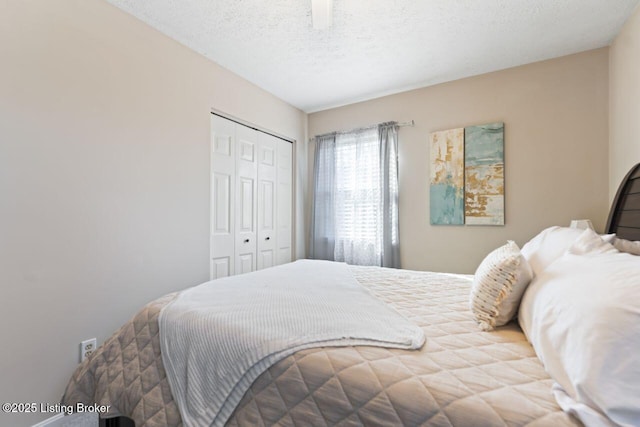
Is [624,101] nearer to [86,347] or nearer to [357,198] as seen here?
[357,198]

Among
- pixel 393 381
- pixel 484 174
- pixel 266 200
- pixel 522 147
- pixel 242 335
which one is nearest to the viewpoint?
pixel 393 381

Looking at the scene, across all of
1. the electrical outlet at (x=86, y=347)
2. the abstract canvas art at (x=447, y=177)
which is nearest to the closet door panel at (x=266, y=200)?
the electrical outlet at (x=86, y=347)

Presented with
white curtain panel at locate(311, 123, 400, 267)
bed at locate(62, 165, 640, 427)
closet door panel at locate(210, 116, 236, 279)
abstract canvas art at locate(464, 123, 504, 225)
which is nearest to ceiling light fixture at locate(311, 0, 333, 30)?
closet door panel at locate(210, 116, 236, 279)

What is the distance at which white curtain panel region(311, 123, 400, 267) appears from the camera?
3.29 metres

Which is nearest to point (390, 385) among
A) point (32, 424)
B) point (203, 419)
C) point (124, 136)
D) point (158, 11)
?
point (203, 419)

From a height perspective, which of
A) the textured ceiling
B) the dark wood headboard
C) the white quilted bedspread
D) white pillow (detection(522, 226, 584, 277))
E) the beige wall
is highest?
the textured ceiling

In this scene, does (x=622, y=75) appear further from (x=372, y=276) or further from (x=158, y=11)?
(x=158, y=11)

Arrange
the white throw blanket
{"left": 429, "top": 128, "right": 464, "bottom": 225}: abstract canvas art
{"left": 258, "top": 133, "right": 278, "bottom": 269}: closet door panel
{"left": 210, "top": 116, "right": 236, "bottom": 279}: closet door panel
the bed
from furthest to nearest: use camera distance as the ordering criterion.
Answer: {"left": 258, "top": 133, "right": 278, "bottom": 269}: closet door panel, {"left": 429, "top": 128, "right": 464, "bottom": 225}: abstract canvas art, {"left": 210, "top": 116, "right": 236, "bottom": 279}: closet door panel, the white throw blanket, the bed

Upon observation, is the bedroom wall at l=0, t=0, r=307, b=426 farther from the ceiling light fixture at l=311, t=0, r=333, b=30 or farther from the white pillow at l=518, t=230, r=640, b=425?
the white pillow at l=518, t=230, r=640, b=425

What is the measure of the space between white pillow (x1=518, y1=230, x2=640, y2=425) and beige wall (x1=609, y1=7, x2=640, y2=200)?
1701 mm

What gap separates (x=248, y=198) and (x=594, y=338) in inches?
113

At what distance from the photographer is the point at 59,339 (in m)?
1.68

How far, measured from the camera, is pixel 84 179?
5.91 feet

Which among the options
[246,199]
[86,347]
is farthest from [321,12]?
[86,347]
